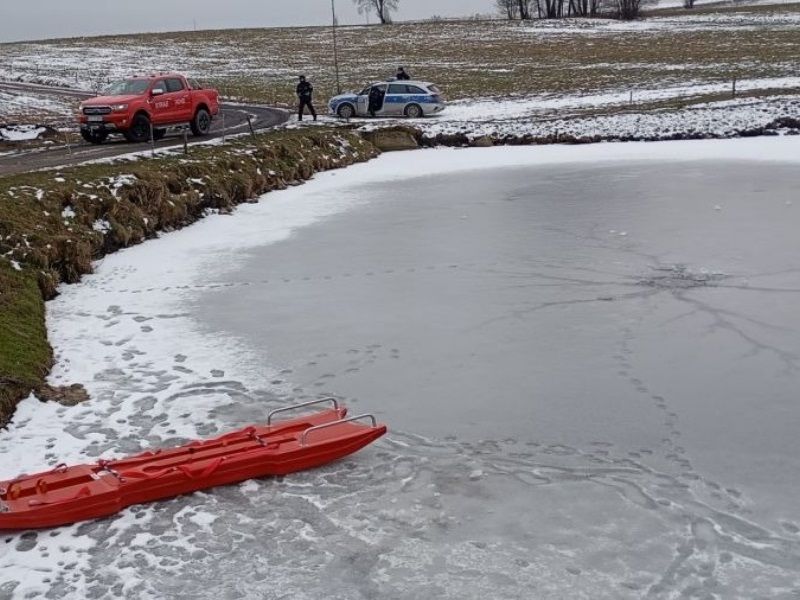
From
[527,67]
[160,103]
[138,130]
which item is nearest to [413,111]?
[160,103]

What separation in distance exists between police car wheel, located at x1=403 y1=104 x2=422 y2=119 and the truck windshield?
10755mm

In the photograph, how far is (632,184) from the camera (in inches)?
700

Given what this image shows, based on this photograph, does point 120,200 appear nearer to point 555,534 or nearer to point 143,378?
point 143,378

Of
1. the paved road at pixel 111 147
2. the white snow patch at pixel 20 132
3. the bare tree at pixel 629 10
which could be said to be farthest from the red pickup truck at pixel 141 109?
the bare tree at pixel 629 10

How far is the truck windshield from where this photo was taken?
847 inches

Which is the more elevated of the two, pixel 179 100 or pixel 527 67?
pixel 527 67

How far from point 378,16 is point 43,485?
111060 millimetres

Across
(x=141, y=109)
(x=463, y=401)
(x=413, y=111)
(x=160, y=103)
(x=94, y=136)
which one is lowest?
(x=463, y=401)

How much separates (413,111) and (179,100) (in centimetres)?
1009

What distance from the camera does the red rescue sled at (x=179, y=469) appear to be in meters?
6.18

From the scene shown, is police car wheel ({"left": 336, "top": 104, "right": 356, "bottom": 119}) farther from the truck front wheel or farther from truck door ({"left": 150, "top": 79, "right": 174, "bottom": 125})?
truck door ({"left": 150, "top": 79, "right": 174, "bottom": 125})

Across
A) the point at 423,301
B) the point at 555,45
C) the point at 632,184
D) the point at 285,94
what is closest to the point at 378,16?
the point at 555,45

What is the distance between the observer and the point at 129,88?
2175 cm

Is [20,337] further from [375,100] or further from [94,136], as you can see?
[375,100]
